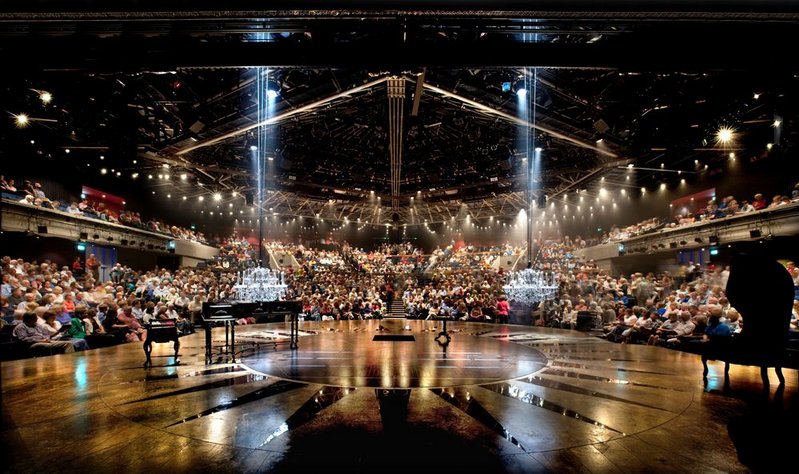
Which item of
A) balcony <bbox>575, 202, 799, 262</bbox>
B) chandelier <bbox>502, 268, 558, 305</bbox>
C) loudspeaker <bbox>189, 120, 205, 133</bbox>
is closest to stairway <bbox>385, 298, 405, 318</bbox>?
chandelier <bbox>502, 268, 558, 305</bbox>

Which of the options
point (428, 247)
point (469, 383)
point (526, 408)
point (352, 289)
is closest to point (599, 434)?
point (526, 408)

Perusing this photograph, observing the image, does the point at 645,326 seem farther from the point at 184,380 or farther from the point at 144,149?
the point at 144,149

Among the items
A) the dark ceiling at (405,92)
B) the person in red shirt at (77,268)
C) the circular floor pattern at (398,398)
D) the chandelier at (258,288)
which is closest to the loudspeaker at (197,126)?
the dark ceiling at (405,92)

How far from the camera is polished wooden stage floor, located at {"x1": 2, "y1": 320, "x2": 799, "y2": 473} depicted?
285cm

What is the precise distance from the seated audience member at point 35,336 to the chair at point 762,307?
10198mm

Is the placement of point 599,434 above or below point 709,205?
A: below

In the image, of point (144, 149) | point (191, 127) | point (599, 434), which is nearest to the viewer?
point (599, 434)

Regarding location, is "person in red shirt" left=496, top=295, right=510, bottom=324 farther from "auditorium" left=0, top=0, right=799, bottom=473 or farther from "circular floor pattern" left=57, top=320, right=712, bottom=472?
"circular floor pattern" left=57, top=320, right=712, bottom=472

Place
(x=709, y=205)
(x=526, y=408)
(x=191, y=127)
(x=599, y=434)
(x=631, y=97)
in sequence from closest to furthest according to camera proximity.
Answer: (x=599, y=434) → (x=526, y=408) → (x=631, y=97) → (x=191, y=127) → (x=709, y=205)

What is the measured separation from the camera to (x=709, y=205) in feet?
53.5

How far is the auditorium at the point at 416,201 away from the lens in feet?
10.3

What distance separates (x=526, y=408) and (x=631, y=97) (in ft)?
27.3

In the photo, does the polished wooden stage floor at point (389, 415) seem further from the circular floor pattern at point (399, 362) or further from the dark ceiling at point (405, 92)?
the dark ceiling at point (405, 92)

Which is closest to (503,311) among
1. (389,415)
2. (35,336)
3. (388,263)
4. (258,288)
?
(258,288)
